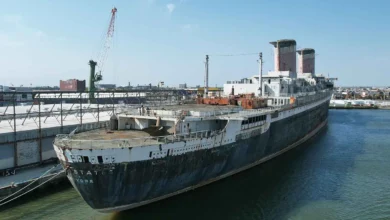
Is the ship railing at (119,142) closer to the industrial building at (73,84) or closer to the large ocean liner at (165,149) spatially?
the large ocean liner at (165,149)

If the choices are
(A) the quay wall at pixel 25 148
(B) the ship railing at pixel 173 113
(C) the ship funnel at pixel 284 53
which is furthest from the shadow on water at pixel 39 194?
(C) the ship funnel at pixel 284 53

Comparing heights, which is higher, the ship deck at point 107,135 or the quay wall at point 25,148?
the ship deck at point 107,135

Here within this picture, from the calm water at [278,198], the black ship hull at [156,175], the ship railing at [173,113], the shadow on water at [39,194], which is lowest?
the calm water at [278,198]

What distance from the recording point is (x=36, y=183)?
20.9 metres

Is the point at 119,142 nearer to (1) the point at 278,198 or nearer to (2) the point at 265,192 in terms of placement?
(2) the point at 265,192

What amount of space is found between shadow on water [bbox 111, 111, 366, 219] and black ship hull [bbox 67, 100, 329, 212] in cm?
69

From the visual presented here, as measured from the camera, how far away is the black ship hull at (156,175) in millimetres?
16797

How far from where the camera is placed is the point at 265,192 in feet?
74.7

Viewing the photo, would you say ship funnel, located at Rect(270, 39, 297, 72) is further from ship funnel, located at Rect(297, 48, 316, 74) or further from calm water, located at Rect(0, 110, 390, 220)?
calm water, located at Rect(0, 110, 390, 220)

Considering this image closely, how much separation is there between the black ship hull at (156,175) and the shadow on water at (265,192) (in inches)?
27.0

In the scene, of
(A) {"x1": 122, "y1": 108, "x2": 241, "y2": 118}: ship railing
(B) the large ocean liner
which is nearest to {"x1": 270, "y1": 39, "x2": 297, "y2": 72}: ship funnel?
(B) the large ocean liner

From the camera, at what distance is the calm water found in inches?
736

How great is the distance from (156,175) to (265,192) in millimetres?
9024

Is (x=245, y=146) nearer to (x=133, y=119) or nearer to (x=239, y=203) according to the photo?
(x=239, y=203)
